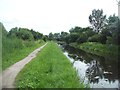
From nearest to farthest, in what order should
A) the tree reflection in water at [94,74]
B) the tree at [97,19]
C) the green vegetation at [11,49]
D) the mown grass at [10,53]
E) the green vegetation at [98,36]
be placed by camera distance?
the tree reflection in water at [94,74], the mown grass at [10,53], the green vegetation at [11,49], the green vegetation at [98,36], the tree at [97,19]

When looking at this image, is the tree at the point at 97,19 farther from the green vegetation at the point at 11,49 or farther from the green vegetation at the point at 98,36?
the green vegetation at the point at 11,49

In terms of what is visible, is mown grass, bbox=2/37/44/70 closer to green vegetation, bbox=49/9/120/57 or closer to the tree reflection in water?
the tree reflection in water

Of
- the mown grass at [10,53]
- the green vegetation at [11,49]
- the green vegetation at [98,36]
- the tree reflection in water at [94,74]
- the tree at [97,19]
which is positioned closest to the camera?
the tree reflection in water at [94,74]

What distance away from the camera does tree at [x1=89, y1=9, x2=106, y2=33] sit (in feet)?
299

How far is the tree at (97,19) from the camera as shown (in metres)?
91.1

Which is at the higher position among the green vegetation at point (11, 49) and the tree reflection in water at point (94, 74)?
the green vegetation at point (11, 49)

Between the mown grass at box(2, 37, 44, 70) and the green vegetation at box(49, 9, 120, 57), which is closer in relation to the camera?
the mown grass at box(2, 37, 44, 70)

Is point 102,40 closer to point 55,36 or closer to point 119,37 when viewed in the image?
point 119,37

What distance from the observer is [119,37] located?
32.8 m

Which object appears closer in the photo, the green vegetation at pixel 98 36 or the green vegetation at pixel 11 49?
the green vegetation at pixel 11 49

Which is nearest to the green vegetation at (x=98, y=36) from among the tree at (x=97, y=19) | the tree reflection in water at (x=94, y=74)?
the tree at (x=97, y=19)

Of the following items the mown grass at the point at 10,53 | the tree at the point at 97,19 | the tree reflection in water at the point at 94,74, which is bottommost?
the tree reflection in water at the point at 94,74

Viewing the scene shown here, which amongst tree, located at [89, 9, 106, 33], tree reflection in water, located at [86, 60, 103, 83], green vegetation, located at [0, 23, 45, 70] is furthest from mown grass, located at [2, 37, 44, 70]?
tree, located at [89, 9, 106, 33]

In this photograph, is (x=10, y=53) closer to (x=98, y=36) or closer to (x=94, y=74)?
(x=94, y=74)
